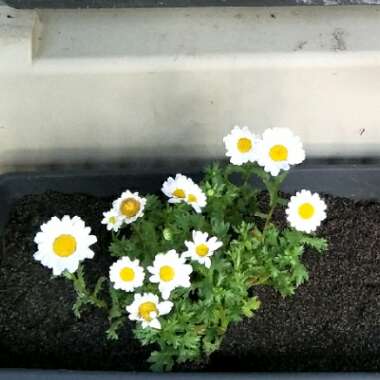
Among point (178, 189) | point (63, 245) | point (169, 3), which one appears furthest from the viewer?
point (169, 3)

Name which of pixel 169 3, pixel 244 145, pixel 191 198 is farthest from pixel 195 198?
pixel 169 3

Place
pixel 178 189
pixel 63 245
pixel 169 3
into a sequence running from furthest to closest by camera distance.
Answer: pixel 169 3
pixel 178 189
pixel 63 245

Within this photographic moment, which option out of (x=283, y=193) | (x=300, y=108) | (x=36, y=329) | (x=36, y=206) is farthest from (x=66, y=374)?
(x=300, y=108)

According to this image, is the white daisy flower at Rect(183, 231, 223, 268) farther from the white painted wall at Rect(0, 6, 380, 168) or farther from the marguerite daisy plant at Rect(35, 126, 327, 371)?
the white painted wall at Rect(0, 6, 380, 168)

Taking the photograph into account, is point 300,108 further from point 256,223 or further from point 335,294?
point 335,294

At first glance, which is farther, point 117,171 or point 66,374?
point 117,171

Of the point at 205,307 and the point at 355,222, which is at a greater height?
the point at 355,222

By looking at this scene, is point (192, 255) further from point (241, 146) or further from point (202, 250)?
point (241, 146)
